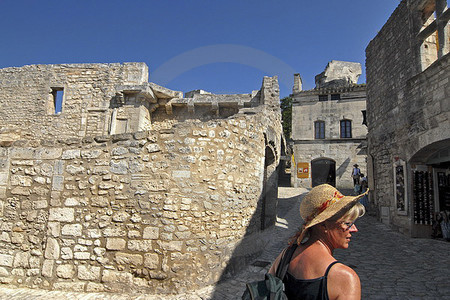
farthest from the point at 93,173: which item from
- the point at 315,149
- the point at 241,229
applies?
the point at 315,149

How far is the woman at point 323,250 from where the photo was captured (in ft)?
4.24

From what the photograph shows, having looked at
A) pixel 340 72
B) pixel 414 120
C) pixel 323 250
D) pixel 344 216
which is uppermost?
pixel 340 72

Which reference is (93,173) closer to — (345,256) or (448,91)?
(345,256)

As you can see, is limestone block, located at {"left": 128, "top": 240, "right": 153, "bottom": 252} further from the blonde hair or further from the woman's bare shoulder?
the woman's bare shoulder

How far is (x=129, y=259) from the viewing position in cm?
418

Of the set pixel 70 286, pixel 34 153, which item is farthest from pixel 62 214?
pixel 34 153

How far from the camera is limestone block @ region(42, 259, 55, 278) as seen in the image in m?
4.27

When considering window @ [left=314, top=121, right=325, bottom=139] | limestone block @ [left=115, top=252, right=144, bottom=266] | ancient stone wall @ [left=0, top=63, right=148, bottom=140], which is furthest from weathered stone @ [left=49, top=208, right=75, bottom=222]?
window @ [left=314, top=121, right=325, bottom=139]

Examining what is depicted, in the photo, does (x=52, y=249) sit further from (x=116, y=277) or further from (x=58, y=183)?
(x=116, y=277)

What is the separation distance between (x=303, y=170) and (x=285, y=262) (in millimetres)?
19973

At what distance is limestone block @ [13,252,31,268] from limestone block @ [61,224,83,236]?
714 mm

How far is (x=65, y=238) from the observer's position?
4.36m

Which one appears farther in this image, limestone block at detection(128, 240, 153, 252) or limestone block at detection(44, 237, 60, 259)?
limestone block at detection(44, 237, 60, 259)

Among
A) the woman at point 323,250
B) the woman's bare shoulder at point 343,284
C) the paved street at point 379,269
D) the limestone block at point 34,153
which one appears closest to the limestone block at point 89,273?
the paved street at point 379,269
